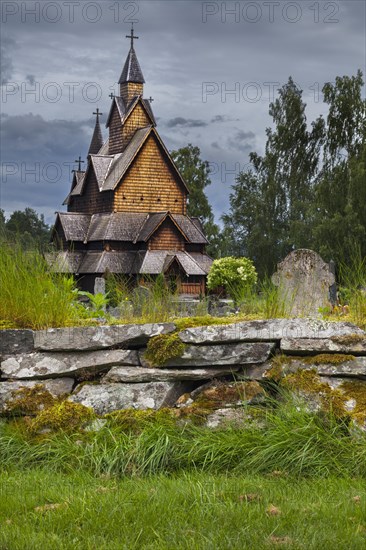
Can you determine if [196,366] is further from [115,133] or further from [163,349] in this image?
[115,133]

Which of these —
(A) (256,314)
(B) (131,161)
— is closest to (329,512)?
(A) (256,314)

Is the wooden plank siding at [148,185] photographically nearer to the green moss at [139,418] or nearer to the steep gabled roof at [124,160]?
the steep gabled roof at [124,160]

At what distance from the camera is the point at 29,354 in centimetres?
834

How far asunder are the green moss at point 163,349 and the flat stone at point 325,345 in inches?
41.1

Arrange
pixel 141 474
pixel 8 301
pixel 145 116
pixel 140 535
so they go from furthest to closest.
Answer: pixel 145 116
pixel 8 301
pixel 141 474
pixel 140 535

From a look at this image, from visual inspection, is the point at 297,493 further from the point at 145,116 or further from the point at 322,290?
the point at 145,116

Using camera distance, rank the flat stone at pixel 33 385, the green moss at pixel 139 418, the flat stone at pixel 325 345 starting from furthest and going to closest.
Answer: the flat stone at pixel 33 385, the flat stone at pixel 325 345, the green moss at pixel 139 418

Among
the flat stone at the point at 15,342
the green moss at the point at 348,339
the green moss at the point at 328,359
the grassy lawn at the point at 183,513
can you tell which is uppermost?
the green moss at the point at 348,339

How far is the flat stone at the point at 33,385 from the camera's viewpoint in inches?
316

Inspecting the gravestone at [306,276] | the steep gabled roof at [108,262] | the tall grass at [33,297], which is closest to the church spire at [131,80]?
the steep gabled roof at [108,262]

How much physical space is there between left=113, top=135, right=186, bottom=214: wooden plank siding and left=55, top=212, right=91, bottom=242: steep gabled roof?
2379mm

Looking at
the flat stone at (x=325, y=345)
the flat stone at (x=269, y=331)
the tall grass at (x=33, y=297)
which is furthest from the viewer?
the tall grass at (x=33, y=297)

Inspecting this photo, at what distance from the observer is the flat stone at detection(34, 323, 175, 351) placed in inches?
321

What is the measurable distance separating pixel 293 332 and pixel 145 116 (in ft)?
139
